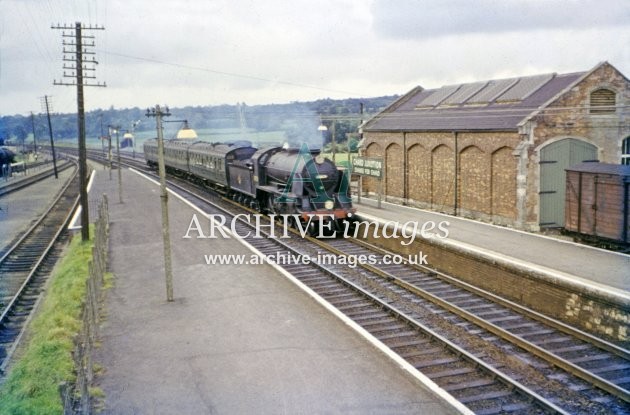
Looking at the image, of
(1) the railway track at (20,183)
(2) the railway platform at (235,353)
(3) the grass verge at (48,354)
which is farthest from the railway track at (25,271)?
(1) the railway track at (20,183)

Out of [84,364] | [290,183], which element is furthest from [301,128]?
[84,364]

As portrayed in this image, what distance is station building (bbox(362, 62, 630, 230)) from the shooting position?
18.6m

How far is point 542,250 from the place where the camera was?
1516cm

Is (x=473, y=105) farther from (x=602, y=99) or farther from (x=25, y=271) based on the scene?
(x=25, y=271)

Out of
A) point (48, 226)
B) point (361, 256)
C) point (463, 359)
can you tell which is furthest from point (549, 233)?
point (48, 226)

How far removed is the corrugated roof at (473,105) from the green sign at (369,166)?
7.61 ft

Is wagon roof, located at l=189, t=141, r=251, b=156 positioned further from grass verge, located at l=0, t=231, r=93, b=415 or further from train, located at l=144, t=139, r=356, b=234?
grass verge, located at l=0, t=231, r=93, b=415

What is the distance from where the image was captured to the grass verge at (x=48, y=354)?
8.52 m

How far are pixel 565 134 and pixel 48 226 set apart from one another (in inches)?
812

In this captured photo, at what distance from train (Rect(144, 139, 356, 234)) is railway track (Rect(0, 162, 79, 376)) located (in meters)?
7.29

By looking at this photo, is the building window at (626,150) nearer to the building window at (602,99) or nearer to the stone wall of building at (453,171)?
the building window at (602,99)

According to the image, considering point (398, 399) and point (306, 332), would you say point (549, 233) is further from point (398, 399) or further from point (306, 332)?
point (398, 399)

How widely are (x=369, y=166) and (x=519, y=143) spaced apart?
6.31m

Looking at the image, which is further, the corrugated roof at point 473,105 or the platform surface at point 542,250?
the corrugated roof at point 473,105
